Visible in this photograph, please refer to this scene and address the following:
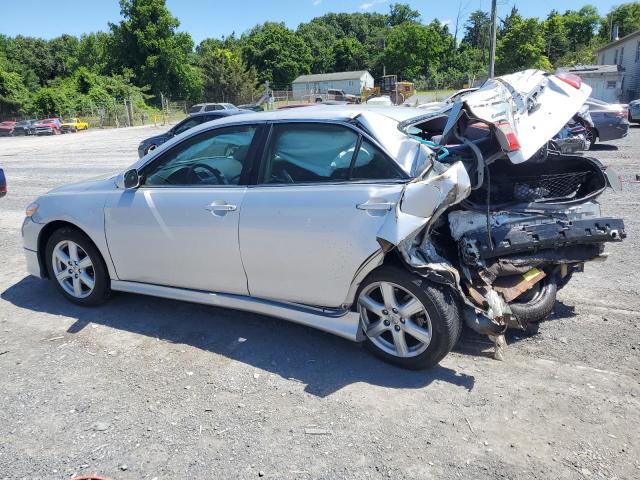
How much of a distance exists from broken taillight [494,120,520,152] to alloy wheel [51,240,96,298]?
3.46m

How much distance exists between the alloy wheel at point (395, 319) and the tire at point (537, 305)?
704mm

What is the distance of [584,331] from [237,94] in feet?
224

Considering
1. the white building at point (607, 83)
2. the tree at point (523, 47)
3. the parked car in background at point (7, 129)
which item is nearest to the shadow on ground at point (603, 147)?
the white building at point (607, 83)

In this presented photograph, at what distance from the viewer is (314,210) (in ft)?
11.3

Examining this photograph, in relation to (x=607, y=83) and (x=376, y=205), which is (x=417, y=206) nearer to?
(x=376, y=205)

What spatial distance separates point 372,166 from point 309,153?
51cm

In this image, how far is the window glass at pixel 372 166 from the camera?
3.36 metres

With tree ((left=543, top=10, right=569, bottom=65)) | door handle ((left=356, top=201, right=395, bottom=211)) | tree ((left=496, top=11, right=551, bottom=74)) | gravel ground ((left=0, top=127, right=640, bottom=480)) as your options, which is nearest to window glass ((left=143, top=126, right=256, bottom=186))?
door handle ((left=356, top=201, right=395, bottom=211))

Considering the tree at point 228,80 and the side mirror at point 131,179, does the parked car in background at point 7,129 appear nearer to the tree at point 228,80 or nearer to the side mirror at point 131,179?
the tree at point 228,80

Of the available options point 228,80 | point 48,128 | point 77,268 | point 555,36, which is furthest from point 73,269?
point 555,36

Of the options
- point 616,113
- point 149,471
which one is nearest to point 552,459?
point 149,471

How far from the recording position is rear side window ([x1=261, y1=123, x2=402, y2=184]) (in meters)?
3.43

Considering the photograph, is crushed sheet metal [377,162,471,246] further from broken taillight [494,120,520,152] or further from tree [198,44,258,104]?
tree [198,44,258,104]

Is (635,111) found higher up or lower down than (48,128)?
lower down
